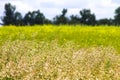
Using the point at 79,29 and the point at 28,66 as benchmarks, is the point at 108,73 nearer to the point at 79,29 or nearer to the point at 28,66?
the point at 28,66

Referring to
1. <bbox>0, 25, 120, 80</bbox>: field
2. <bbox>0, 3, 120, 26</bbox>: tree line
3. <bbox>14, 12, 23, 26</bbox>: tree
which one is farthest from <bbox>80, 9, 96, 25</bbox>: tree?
<bbox>0, 25, 120, 80</bbox>: field

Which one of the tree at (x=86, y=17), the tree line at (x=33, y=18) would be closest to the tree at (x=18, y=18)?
the tree line at (x=33, y=18)

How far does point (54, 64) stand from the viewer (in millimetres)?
9914

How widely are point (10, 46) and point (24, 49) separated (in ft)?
1.16

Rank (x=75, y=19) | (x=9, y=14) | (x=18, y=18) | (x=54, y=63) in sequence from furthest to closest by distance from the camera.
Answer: (x=75, y=19), (x=18, y=18), (x=9, y=14), (x=54, y=63)

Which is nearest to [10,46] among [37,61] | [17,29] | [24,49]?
[24,49]

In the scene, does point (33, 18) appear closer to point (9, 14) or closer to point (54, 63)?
point (9, 14)

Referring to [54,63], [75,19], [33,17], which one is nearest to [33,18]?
[33,17]

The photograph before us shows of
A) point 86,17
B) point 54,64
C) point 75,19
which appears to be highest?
point 54,64

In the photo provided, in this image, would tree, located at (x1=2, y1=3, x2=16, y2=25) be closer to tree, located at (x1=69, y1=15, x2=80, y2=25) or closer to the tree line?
the tree line

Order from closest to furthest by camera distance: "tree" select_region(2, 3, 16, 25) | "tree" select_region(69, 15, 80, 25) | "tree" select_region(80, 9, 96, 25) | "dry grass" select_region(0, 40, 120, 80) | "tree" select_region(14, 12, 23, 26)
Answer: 1. "dry grass" select_region(0, 40, 120, 80)
2. "tree" select_region(2, 3, 16, 25)
3. "tree" select_region(14, 12, 23, 26)
4. "tree" select_region(80, 9, 96, 25)
5. "tree" select_region(69, 15, 80, 25)

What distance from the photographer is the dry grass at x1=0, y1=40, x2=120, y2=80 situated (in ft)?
29.8

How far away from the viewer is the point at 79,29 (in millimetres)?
30016

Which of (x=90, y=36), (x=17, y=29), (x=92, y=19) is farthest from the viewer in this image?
(x=92, y=19)
